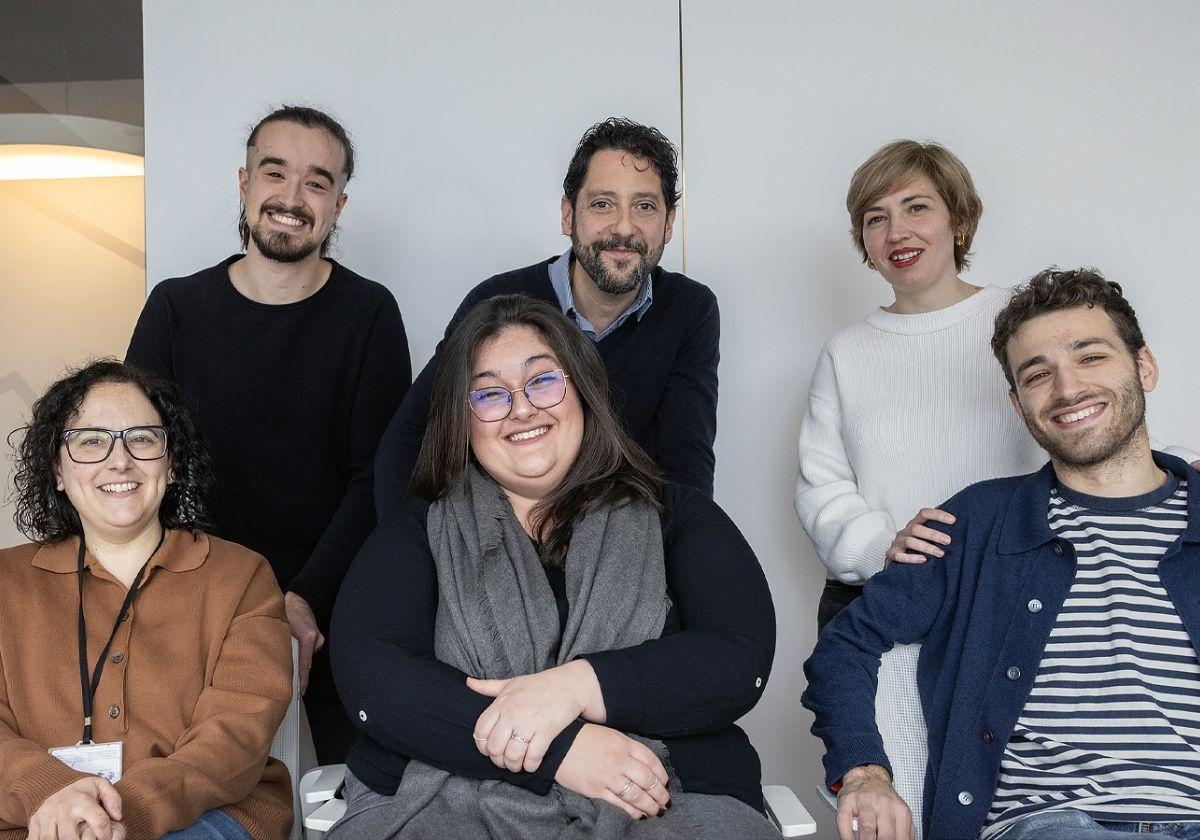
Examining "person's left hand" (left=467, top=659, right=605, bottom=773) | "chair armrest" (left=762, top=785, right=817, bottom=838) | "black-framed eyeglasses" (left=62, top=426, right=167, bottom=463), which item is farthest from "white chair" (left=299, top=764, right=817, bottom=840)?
"black-framed eyeglasses" (left=62, top=426, right=167, bottom=463)

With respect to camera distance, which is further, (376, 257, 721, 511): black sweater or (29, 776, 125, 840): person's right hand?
(376, 257, 721, 511): black sweater

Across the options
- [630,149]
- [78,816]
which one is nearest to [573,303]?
[630,149]

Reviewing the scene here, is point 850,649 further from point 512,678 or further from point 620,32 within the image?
point 620,32

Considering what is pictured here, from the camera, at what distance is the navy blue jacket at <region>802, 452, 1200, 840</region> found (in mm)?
2070

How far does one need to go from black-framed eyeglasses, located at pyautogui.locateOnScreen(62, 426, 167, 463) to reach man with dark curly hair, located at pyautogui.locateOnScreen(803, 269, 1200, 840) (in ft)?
4.62

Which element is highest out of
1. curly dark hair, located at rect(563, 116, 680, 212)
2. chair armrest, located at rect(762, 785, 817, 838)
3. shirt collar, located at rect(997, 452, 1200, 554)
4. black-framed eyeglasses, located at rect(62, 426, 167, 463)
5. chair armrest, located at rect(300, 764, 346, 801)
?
curly dark hair, located at rect(563, 116, 680, 212)

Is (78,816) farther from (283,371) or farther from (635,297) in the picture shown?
(635,297)

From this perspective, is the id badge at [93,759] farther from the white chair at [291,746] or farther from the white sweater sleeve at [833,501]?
the white sweater sleeve at [833,501]

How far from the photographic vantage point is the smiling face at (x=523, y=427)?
221cm

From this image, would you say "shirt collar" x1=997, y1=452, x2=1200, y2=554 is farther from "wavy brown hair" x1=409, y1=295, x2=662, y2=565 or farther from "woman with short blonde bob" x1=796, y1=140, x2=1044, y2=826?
"wavy brown hair" x1=409, y1=295, x2=662, y2=565

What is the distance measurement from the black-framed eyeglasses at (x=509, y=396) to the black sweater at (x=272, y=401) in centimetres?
87

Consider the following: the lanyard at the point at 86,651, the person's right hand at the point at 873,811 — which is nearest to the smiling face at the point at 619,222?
the lanyard at the point at 86,651

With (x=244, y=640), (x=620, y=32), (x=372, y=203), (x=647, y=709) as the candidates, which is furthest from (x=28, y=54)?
(x=647, y=709)

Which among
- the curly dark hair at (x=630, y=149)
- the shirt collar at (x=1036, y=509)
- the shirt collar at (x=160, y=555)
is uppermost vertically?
the curly dark hair at (x=630, y=149)
